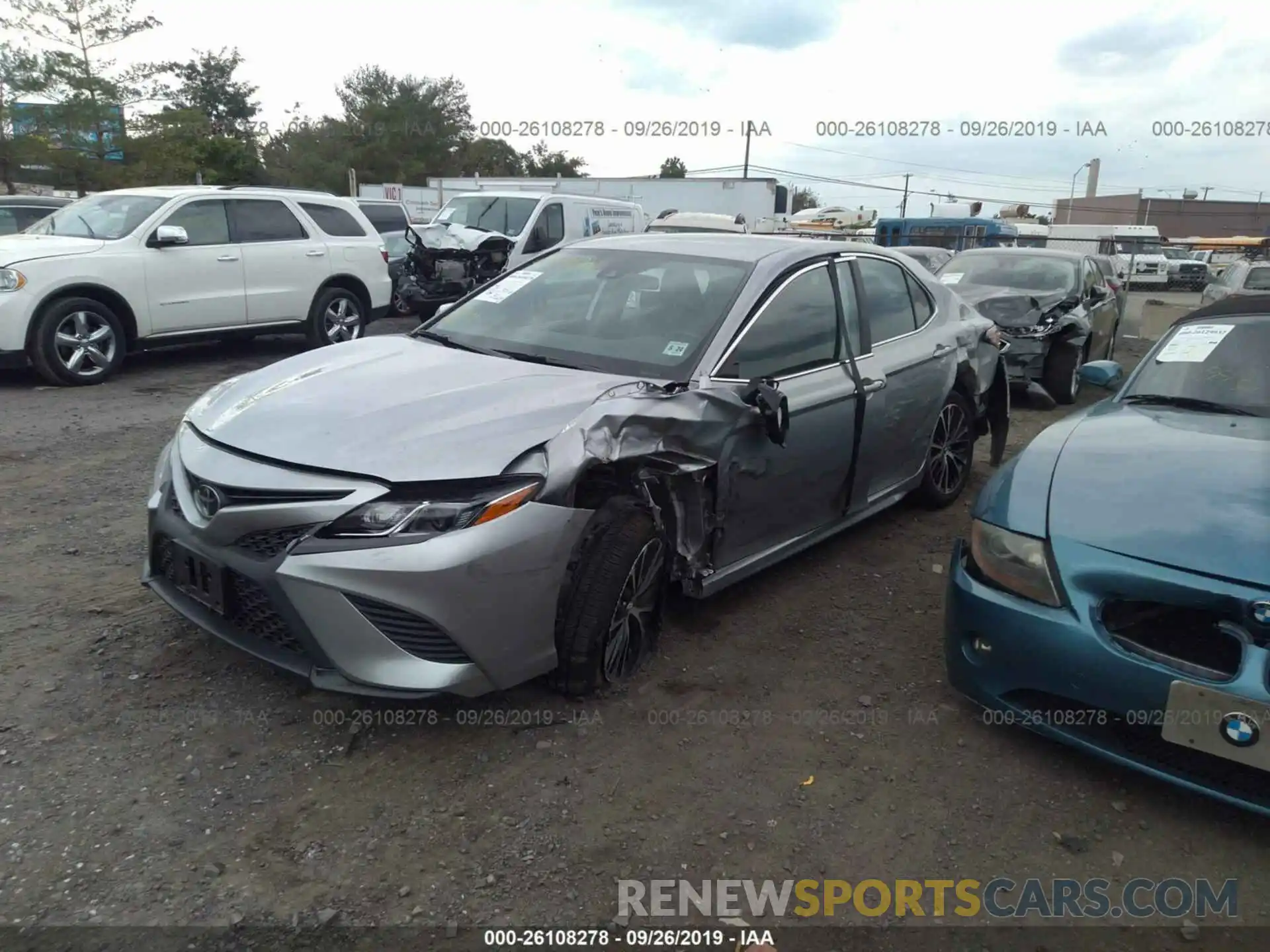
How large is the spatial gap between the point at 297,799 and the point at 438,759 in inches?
16.9

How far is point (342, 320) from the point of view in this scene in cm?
985

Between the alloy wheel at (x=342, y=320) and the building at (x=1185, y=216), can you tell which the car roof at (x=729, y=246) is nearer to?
the alloy wheel at (x=342, y=320)

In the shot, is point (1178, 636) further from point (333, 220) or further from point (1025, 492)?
point (333, 220)

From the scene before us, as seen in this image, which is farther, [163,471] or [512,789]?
[163,471]

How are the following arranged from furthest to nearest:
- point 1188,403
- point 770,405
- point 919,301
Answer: point 919,301, point 1188,403, point 770,405

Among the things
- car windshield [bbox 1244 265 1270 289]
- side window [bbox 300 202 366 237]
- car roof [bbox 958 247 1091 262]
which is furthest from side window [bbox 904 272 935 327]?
car windshield [bbox 1244 265 1270 289]

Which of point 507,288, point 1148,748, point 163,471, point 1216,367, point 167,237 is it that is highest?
point 167,237

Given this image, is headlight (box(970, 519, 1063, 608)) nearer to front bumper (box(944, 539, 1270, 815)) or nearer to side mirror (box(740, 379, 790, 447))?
front bumper (box(944, 539, 1270, 815))

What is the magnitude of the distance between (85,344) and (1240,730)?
8.51 meters

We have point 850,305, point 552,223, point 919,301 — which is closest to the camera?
point 850,305

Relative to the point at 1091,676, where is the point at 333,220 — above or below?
above

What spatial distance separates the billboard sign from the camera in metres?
18.3

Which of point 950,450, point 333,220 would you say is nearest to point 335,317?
point 333,220

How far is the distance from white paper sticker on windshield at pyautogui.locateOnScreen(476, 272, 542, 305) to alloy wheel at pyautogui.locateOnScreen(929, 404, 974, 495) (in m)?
2.42
